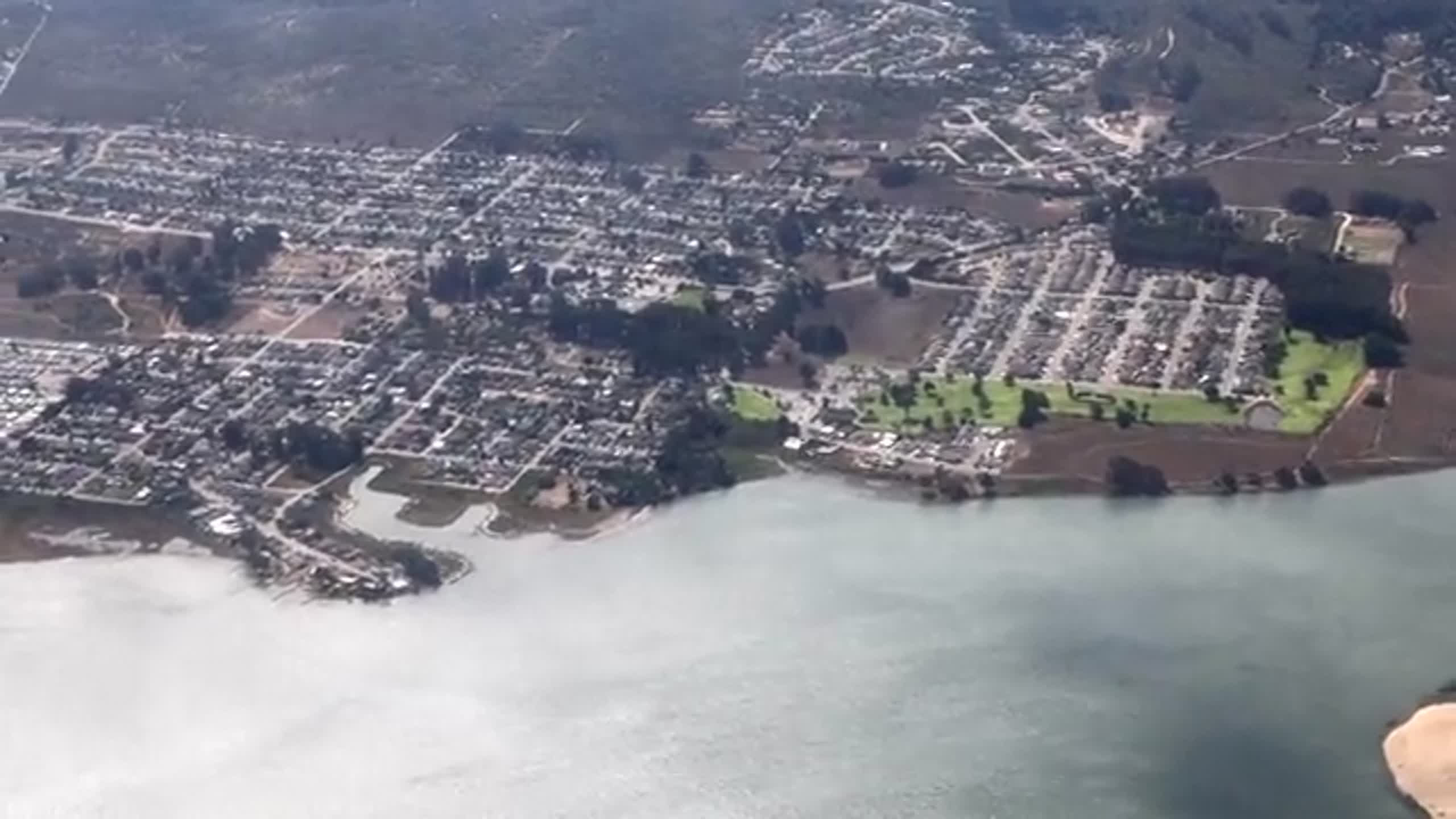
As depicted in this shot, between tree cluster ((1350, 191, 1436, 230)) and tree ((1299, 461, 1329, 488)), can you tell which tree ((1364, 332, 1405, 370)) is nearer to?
tree ((1299, 461, 1329, 488))

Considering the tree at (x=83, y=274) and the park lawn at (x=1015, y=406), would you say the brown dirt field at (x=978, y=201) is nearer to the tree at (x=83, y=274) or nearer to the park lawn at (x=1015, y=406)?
the park lawn at (x=1015, y=406)

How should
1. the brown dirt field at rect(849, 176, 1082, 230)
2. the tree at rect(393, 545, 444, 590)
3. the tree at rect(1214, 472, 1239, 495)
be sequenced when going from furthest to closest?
the brown dirt field at rect(849, 176, 1082, 230), the tree at rect(1214, 472, 1239, 495), the tree at rect(393, 545, 444, 590)

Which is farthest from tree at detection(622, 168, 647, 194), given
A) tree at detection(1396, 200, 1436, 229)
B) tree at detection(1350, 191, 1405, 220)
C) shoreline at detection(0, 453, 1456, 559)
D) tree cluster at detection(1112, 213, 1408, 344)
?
tree at detection(1396, 200, 1436, 229)

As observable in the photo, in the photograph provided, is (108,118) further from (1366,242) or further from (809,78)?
(1366,242)

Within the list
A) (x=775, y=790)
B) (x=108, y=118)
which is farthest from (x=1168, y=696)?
(x=108, y=118)

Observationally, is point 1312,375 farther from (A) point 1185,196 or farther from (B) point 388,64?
(B) point 388,64

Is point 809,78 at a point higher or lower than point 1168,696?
higher
